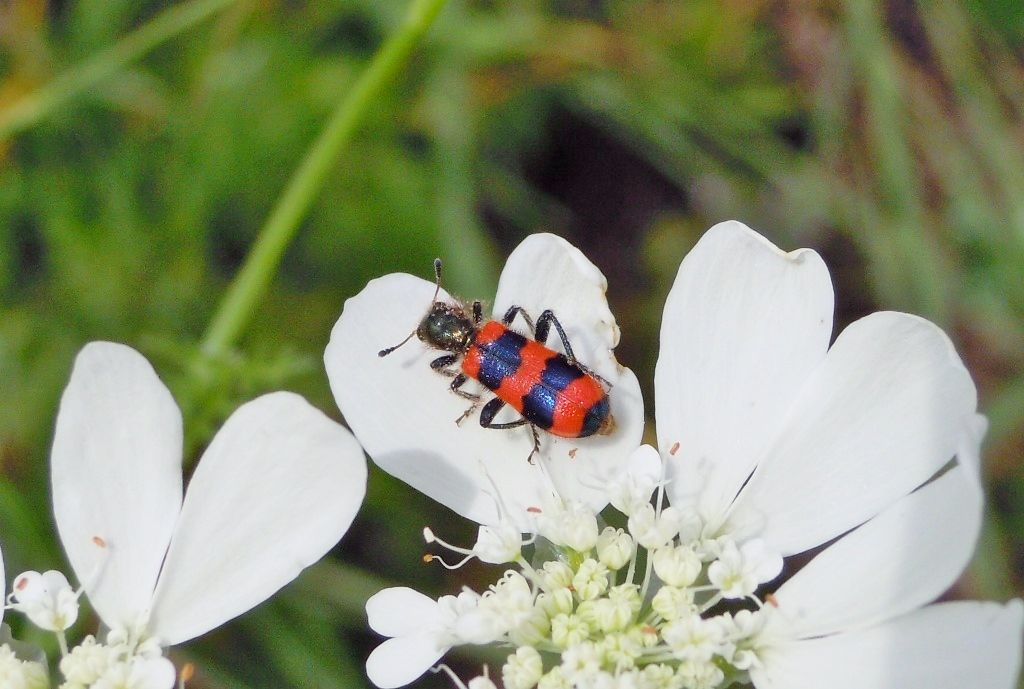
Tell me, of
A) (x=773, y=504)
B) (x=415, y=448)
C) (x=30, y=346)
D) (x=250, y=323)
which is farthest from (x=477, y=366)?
(x=30, y=346)

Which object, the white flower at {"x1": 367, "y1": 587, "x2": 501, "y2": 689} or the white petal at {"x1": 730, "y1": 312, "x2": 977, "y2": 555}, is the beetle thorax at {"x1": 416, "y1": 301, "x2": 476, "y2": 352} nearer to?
the white flower at {"x1": 367, "y1": 587, "x2": 501, "y2": 689}

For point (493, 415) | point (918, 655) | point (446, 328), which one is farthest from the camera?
point (446, 328)

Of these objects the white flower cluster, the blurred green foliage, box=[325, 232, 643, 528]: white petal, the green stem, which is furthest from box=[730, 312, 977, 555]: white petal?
the green stem

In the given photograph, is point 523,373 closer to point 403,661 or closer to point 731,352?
point 731,352

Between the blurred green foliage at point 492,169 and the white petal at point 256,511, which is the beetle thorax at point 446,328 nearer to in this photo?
the white petal at point 256,511

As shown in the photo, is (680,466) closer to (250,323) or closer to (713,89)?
(250,323)

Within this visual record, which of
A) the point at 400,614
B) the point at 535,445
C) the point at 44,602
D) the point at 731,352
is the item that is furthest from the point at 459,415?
the point at 44,602

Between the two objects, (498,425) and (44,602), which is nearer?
Result: (44,602)
